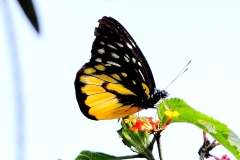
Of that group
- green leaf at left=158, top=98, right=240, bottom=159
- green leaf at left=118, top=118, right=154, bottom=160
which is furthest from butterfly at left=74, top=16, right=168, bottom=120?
green leaf at left=158, top=98, right=240, bottom=159

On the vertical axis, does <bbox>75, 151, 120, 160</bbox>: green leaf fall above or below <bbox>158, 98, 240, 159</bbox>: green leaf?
below

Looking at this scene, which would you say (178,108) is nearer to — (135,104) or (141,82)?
(135,104)

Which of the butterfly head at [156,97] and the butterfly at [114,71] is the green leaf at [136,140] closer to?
the butterfly head at [156,97]

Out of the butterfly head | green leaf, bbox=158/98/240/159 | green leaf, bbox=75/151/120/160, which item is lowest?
green leaf, bbox=75/151/120/160

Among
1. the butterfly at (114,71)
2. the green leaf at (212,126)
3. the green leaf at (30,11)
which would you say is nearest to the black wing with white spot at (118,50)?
the butterfly at (114,71)

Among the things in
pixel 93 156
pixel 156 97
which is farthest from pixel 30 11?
pixel 156 97

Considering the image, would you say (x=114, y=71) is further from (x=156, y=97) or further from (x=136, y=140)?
(x=136, y=140)

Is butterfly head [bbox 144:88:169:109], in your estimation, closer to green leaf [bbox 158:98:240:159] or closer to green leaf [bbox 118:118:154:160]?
green leaf [bbox 118:118:154:160]
